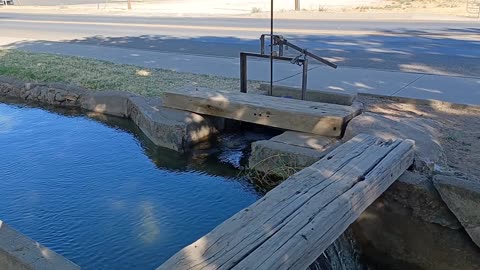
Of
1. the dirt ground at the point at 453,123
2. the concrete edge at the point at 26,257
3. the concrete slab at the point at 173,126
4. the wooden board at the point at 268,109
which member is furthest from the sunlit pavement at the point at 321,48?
the concrete edge at the point at 26,257

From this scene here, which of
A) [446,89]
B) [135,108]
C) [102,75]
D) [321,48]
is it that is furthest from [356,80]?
[102,75]

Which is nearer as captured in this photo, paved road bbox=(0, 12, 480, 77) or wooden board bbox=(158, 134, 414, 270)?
wooden board bbox=(158, 134, 414, 270)

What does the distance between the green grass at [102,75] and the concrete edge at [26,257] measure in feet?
17.9

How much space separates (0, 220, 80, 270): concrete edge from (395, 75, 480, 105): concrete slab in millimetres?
6577

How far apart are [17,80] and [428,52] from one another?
9615mm

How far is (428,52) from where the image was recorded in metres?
13.2

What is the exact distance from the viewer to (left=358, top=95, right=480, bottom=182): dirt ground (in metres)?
5.53

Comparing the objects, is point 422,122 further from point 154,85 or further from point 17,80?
point 17,80

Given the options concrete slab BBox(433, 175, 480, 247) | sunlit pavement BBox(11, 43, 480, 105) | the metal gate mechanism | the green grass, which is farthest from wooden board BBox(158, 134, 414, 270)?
the green grass

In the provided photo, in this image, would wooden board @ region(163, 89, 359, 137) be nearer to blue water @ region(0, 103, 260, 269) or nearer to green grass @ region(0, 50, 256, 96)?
blue water @ region(0, 103, 260, 269)

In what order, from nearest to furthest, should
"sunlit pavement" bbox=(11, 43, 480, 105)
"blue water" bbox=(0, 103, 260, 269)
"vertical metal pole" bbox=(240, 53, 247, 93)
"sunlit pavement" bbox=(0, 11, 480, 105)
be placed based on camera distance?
"blue water" bbox=(0, 103, 260, 269), "vertical metal pole" bbox=(240, 53, 247, 93), "sunlit pavement" bbox=(11, 43, 480, 105), "sunlit pavement" bbox=(0, 11, 480, 105)

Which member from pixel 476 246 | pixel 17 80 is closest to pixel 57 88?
pixel 17 80

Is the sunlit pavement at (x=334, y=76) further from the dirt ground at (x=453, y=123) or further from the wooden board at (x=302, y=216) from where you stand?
the wooden board at (x=302, y=216)

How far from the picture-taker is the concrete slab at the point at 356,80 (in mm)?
9078
